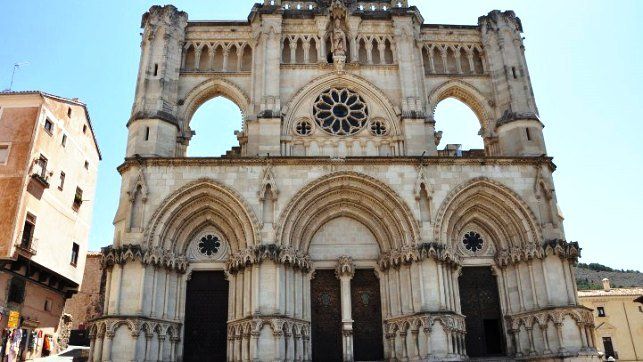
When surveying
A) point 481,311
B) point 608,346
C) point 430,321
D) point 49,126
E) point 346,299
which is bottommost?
point 608,346

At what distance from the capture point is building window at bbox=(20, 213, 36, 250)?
19.8 metres

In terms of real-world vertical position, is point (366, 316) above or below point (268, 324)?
above

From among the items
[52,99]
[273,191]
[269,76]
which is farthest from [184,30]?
[273,191]

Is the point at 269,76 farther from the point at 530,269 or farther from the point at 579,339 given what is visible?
the point at 579,339

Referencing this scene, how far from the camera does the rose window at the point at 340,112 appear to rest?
20312mm

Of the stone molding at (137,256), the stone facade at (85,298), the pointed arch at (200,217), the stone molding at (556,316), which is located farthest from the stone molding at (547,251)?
the stone facade at (85,298)

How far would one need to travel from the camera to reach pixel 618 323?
1510 inches

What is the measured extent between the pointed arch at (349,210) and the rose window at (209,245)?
8.62 feet

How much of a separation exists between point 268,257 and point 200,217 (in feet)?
10.8

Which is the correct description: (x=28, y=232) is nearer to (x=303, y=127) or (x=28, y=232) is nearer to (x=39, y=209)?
(x=39, y=209)

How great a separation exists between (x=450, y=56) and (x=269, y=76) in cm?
766

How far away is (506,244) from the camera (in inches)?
730

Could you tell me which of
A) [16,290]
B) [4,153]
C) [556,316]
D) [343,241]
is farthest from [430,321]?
[4,153]

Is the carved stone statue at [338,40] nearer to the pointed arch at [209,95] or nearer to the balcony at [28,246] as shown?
the pointed arch at [209,95]
